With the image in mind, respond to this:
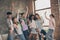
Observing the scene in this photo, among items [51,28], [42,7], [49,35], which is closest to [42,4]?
[42,7]

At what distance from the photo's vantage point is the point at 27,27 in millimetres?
4371

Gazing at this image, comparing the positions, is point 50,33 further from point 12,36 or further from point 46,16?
point 12,36

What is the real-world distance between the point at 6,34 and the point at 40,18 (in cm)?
108

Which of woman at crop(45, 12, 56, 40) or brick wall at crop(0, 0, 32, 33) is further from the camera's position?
woman at crop(45, 12, 56, 40)

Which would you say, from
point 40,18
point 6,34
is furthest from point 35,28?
point 6,34

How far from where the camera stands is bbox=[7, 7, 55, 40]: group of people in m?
4.13

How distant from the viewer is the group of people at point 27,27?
13.5 feet

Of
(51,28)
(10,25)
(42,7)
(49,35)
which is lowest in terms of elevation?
(49,35)

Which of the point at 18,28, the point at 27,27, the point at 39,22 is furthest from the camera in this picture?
the point at 39,22

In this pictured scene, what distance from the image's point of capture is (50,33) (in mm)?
4609

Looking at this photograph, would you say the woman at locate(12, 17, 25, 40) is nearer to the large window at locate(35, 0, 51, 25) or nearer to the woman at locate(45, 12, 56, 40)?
the large window at locate(35, 0, 51, 25)

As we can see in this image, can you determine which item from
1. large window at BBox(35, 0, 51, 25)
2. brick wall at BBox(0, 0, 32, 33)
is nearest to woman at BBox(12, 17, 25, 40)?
brick wall at BBox(0, 0, 32, 33)

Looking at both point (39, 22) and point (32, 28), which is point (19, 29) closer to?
point (32, 28)

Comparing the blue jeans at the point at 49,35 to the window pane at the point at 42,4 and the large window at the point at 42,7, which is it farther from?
the window pane at the point at 42,4
